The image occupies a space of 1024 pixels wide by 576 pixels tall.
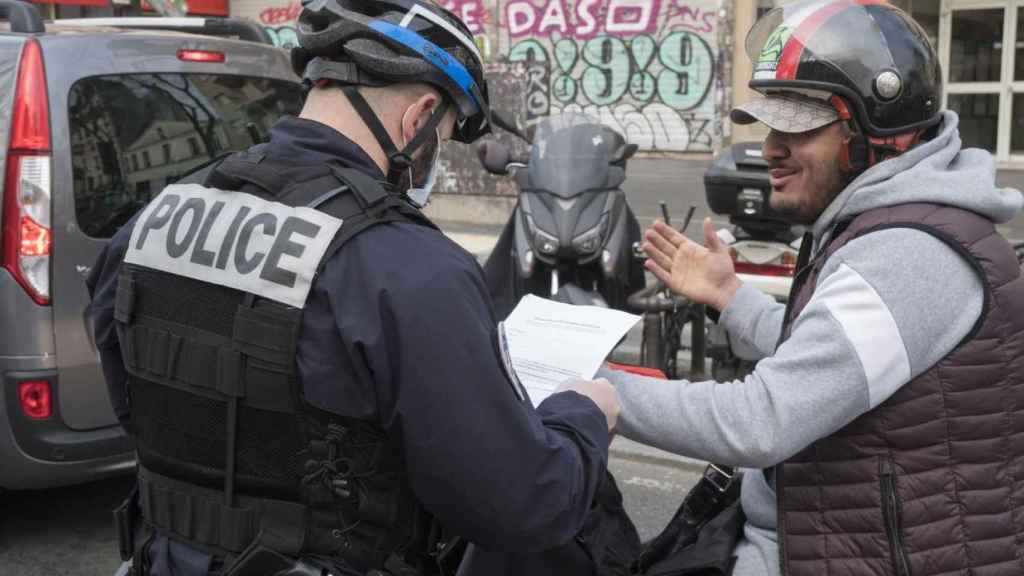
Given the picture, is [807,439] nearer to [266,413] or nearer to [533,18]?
[266,413]

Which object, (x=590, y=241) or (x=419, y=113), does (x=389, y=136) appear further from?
(x=590, y=241)

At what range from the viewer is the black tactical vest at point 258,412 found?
171 cm

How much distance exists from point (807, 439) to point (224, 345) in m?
0.96

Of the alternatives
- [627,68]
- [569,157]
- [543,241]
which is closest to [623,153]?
[569,157]

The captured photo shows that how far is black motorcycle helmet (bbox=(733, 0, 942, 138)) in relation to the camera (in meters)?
2.10

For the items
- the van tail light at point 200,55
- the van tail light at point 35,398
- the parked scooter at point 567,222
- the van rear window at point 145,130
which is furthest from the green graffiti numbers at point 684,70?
the van tail light at point 35,398

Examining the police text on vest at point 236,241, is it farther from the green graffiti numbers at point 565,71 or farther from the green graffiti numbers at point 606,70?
the green graffiti numbers at point 565,71

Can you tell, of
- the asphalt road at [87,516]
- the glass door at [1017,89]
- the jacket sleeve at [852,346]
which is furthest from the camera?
the glass door at [1017,89]

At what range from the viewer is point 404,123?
193 cm

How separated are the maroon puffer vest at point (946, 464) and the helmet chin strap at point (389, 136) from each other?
0.81m

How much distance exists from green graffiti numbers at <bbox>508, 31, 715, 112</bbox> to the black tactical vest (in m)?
14.4

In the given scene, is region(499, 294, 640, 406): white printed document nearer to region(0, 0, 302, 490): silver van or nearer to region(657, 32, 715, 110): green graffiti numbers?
region(0, 0, 302, 490): silver van

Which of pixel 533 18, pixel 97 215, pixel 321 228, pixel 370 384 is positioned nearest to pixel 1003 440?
pixel 370 384

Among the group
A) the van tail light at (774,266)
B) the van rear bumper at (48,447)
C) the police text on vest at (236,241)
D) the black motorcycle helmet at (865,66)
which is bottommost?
the van rear bumper at (48,447)
